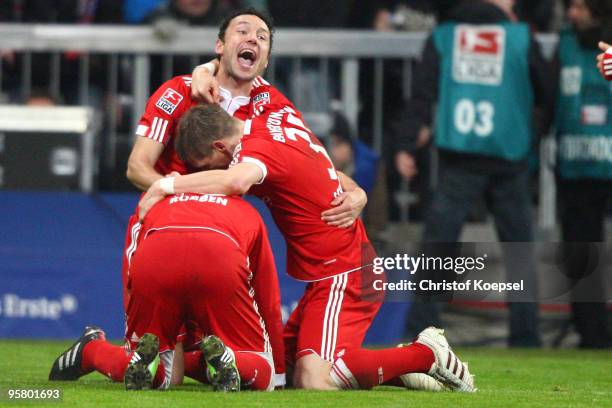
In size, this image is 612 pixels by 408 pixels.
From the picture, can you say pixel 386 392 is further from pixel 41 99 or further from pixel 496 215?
pixel 41 99

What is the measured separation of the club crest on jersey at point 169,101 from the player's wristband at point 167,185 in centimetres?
92

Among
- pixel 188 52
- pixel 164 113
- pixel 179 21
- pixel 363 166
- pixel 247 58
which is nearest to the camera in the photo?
pixel 164 113

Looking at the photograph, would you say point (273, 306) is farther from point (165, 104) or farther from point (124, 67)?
point (124, 67)

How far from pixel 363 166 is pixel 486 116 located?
1.23m

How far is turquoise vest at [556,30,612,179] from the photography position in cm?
1124

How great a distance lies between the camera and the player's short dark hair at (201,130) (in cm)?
746

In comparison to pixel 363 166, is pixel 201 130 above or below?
above

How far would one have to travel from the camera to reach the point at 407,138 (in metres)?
11.3

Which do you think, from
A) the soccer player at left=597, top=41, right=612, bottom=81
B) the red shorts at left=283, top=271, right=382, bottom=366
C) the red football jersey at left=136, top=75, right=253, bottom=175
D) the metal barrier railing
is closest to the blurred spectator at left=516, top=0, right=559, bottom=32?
the metal barrier railing

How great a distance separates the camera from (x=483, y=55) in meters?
11.1

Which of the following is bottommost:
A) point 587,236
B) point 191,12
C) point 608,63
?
point 587,236

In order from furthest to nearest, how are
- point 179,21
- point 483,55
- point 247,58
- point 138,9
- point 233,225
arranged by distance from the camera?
point 138,9 → point 179,21 → point 483,55 → point 247,58 → point 233,225

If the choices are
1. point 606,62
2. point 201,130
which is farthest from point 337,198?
point 606,62

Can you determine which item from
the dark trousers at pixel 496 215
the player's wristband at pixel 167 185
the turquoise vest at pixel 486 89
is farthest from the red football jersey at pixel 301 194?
the turquoise vest at pixel 486 89
